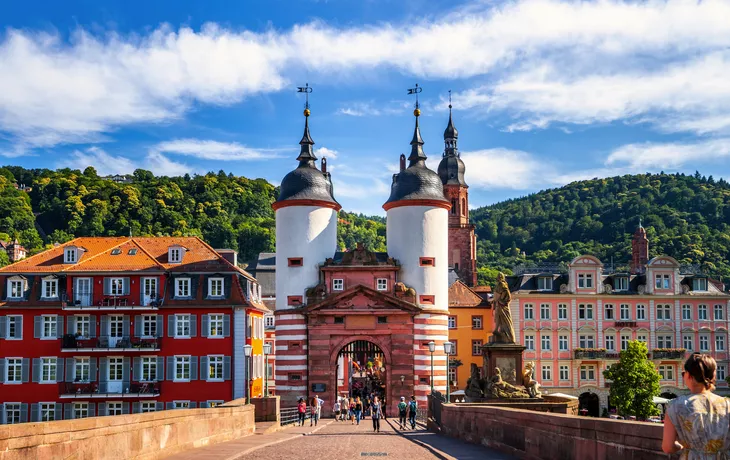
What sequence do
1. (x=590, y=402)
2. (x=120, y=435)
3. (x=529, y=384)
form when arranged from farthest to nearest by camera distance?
(x=590, y=402) < (x=529, y=384) < (x=120, y=435)

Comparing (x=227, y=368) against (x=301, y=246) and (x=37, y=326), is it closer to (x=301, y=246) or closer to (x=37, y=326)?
(x=301, y=246)

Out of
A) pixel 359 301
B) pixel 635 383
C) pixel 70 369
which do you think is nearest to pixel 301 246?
pixel 359 301

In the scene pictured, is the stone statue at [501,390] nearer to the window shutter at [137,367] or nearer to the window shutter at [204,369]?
the window shutter at [204,369]

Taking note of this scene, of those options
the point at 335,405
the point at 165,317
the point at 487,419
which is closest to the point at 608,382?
the point at 335,405

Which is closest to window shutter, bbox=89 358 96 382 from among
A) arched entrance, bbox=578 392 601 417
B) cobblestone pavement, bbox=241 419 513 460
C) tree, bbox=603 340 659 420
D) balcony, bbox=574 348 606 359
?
cobblestone pavement, bbox=241 419 513 460

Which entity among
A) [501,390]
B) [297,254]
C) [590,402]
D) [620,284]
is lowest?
[590,402]

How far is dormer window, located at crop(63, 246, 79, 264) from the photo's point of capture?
62.8 m

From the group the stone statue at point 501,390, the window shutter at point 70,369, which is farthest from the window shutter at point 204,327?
the stone statue at point 501,390

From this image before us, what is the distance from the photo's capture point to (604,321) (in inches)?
2943

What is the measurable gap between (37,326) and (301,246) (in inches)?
728

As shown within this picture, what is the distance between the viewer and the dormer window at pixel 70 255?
6284cm

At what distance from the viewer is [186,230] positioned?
14388 centimetres

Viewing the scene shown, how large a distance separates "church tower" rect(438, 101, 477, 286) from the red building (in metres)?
53.2

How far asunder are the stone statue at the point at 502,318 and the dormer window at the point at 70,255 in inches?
1384
